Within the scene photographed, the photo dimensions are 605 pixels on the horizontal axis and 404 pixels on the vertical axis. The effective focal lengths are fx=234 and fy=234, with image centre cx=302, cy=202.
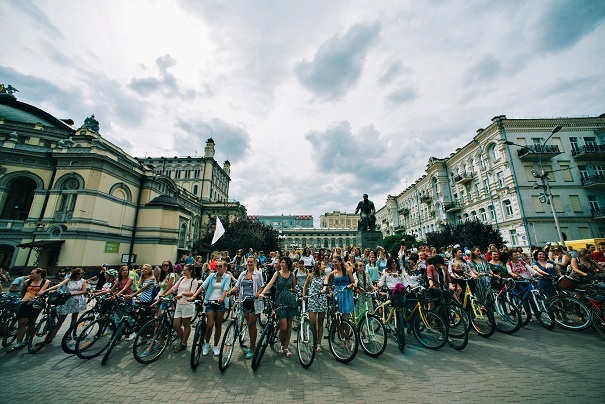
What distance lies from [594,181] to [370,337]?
3676 cm

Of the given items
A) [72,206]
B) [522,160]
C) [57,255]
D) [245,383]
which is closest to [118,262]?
[57,255]

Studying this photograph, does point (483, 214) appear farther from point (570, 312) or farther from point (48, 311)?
point (48, 311)

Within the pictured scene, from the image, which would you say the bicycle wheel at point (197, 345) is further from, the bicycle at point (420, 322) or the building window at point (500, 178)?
the building window at point (500, 178)

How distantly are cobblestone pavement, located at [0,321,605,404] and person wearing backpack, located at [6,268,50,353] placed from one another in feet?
1.44

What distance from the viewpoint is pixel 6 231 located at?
73.6 feet

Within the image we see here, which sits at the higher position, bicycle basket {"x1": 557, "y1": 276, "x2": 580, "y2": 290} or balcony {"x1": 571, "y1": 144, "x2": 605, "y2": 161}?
balcony {"x1": 571, "y1": 144, "x2": 605, "y2": 161}

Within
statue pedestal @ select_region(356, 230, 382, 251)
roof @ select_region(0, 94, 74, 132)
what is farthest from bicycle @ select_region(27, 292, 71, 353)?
roof @ select_region(0, 94, 74, 132)

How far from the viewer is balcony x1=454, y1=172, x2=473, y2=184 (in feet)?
111

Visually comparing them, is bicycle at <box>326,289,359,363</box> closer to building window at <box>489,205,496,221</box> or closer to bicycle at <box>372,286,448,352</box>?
bicycle at <box>372,286,448,352</box>

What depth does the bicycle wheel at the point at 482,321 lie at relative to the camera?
20.4ft

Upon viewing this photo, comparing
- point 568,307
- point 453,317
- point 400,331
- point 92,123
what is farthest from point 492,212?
point 92,123

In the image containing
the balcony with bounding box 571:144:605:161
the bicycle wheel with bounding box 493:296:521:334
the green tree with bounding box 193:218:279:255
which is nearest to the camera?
the bicycle wheel with bounding box 493:296:521:334

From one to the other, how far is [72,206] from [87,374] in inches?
1031

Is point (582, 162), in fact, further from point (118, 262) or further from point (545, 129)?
point (118, 262)
